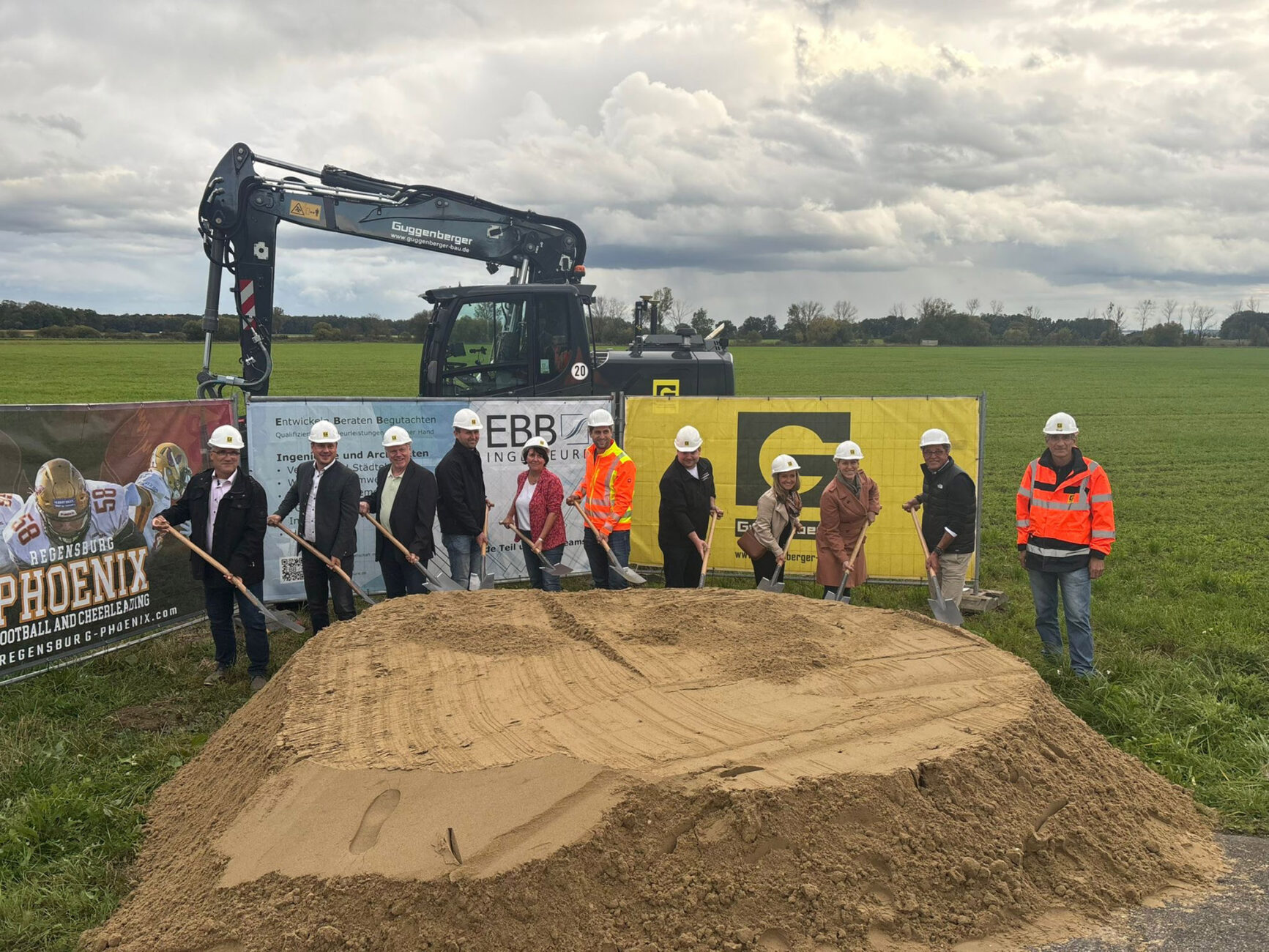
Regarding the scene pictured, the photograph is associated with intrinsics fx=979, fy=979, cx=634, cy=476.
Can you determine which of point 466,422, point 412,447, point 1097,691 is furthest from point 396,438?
point 1097,691

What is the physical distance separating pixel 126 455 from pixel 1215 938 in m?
8.38

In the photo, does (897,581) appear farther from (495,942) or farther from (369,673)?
(495,942)

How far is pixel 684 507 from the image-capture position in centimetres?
880

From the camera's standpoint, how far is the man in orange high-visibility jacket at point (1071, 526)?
24.4 ft

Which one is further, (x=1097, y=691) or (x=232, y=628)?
(x=232, y=628)

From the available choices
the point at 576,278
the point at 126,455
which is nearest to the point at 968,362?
the point at 576,278

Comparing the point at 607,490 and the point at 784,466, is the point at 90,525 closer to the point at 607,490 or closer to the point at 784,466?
the point at 607,490

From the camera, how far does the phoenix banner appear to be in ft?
34.6

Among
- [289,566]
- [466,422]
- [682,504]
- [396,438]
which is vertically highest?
[466,422]

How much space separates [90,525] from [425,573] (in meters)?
2.72

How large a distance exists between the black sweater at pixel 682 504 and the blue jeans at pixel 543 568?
110 centimetres

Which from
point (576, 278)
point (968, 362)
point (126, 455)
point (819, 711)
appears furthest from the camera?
point (968, 362)

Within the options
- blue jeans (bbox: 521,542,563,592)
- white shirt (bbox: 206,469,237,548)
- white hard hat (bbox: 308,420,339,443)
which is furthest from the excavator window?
white shirt (bbox: 206,469,237,548)

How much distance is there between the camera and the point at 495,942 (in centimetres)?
396
